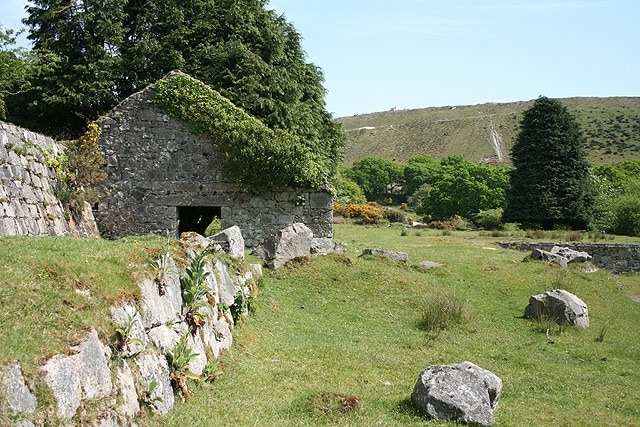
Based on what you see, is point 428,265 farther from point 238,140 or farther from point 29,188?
point 29,188

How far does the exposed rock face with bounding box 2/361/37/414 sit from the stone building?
45.3ft

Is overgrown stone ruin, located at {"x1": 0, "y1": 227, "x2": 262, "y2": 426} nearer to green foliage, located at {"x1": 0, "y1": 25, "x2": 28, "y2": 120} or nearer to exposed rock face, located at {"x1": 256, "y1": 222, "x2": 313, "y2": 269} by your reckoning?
exposed rock face, located at {"x1": 256, "y1": 222, "x2": 313, "y2": 269}

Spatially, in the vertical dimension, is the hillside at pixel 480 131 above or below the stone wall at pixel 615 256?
above

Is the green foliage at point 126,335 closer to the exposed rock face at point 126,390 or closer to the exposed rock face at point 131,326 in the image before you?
the exposed rock face at point 131,326

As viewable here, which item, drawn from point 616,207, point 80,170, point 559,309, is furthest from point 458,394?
point 616,207

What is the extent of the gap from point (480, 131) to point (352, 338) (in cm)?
9490

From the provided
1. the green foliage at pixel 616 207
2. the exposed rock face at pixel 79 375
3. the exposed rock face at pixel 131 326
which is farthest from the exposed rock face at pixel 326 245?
the green foliage at pixel 616 207

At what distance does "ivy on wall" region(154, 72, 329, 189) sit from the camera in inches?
685

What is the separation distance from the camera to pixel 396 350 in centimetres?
1010

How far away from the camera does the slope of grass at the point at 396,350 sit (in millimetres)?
6762

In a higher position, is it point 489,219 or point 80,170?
point 80,170

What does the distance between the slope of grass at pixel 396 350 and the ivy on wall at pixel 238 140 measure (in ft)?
11.9

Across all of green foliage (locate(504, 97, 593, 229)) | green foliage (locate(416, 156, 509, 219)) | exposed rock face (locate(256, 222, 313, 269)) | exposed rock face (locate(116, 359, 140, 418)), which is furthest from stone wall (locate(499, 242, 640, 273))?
exposed rock face (locate(116, 359, 140, 418))

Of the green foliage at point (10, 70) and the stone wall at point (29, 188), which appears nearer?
the stone wall at point (29, 188)
